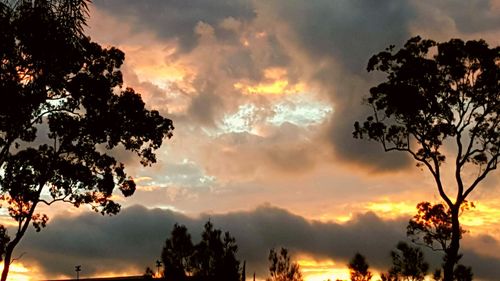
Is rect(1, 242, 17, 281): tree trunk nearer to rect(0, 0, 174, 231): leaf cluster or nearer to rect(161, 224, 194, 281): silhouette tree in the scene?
rect(0, 0, 174, 231): leaf cluster

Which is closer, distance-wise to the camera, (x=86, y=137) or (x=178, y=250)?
(x=86, y=137)

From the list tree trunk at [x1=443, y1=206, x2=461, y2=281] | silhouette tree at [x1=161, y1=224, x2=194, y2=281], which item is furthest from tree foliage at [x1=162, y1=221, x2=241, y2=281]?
tree trunk at [x1=443, y1=206, x2=461, y2=281]

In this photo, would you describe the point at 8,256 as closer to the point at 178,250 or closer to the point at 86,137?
the point at 86,137

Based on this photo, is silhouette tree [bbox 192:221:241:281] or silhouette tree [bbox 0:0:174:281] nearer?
silhouette tree [bbox 0:0:174:281]

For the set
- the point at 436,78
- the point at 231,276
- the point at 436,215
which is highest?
the point at 436,78

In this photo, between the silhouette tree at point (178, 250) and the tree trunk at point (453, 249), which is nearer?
the tree trunk at point (453, 249)

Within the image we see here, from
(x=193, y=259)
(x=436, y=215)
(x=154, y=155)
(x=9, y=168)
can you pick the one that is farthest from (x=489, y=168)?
(x=193, y=259)

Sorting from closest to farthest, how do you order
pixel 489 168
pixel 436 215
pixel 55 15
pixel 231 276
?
pixel 55 15, pixel 489 168, pixel 436 215, pixel 231 276

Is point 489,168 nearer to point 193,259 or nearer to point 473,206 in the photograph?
point 473,206

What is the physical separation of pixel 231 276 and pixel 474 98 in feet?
70.5

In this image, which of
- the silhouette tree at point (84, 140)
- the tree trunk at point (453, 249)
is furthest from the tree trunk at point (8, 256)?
the tree trunk at point (453, 249)

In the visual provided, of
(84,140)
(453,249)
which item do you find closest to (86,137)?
(84,140)

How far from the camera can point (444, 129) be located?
1237 inches

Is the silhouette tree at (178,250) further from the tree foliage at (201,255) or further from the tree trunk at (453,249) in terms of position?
the tree trunk at (453,249)
